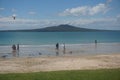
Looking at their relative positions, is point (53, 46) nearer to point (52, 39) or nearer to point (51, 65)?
point (51, 65)

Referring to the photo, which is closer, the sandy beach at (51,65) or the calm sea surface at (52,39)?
the sandy beach at (51,65)

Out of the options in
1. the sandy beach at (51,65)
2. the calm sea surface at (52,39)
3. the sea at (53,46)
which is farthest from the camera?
the calm sea surface at (52,39)

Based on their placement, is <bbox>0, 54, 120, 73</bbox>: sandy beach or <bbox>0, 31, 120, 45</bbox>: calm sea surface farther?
<bbox>0, 31, 120, 45</bbox>: calm sea surface

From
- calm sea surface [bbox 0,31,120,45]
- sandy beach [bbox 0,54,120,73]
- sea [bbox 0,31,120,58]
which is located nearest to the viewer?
sandy beach [bbox 0,54,120,73]

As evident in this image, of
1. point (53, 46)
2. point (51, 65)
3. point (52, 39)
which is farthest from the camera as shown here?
point (52, 39)

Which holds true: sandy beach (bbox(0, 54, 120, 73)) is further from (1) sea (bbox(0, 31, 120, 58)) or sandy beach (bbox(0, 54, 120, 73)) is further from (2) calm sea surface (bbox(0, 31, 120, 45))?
(2) calm sea surface (bbox(0, 31, 120, 45))

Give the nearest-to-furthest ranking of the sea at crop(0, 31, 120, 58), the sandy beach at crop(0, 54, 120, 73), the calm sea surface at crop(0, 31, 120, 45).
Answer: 1. the sandy beach at crop(0, 54, 120, 73)
2. the sea at crop(0, 31, 120, 58)
3. the calm sea surface at crop(0, 31, 120, 45)

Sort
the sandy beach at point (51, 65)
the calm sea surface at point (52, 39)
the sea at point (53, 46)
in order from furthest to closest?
the calm sea surface at point (52, 39)
the sea at point (53, 46)
the sandy beach at point (51, 65)

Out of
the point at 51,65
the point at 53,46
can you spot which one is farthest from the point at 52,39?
the point at 51,65

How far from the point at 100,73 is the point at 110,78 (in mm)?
998

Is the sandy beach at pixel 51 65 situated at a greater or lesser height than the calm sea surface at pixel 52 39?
greater

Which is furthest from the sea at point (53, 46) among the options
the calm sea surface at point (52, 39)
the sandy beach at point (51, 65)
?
the sandy beach at point (51, 65)

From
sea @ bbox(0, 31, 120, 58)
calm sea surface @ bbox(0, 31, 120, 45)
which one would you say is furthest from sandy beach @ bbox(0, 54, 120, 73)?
calm sea surface @ bbox(0, 31, 120, 45)

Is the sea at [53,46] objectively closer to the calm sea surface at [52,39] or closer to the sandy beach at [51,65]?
the calm sea surface at [52,39]
